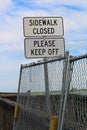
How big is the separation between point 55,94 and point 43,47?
2557 mm

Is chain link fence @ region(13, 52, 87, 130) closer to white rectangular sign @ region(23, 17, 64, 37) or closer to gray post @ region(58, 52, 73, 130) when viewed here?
gray post @ region(58, 52, 73, 130)

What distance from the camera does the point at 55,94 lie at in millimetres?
6121

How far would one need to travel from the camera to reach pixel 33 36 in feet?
28.7

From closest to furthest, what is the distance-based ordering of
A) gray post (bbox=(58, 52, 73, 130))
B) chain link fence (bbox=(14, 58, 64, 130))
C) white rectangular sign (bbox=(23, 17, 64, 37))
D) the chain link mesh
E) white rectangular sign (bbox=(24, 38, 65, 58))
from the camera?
the chain link mesh → gray post (bbox=(58, 52, 73, 130)) → chain link fence (bbox=(14, 58, 64, 130)) → white rectangular sign (bbox=(24, 38, 65, 58)) → white rectangular sign (bbox=(23, 17, 64, 37))

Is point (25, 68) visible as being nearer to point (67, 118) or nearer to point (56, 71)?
point (56, 71)

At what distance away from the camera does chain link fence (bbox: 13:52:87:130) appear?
16.6ft

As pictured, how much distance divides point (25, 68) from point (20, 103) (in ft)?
2.97

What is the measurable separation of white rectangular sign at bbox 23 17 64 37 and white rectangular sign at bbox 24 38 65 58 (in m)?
0.15

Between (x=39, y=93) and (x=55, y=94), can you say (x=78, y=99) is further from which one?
(x=39, y=93)

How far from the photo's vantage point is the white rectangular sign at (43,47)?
8.41 metres

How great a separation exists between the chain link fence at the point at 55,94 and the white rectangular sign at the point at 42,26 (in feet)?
2.19

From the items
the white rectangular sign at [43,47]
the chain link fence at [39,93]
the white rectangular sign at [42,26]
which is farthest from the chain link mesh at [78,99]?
the white rectangular sign at [42,26]

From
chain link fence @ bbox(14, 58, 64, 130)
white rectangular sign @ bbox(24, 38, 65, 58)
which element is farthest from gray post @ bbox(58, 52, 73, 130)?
white rectangular sign @ bbox(24, 38, 65, 58)

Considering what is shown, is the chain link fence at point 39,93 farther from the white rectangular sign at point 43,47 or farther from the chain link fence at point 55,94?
the white rectangular sign at point 43,47
